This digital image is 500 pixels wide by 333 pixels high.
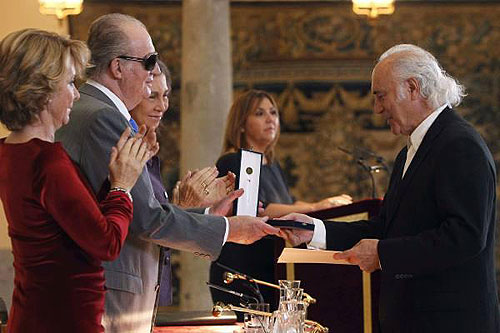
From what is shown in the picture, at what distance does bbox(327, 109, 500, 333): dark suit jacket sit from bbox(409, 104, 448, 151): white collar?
50mm

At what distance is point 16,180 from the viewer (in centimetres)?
321

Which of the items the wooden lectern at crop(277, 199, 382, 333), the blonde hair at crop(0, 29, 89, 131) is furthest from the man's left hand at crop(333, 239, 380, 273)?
the wooden lectern at crop(277, 199, 382, 333)

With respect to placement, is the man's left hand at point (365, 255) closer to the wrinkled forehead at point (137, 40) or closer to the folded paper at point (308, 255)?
the folded paper at point (308, 255)

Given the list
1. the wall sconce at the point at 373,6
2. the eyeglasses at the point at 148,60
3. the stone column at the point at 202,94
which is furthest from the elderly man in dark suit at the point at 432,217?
the wall sconce at the point at 373,6

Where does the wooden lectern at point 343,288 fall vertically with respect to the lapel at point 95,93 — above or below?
below

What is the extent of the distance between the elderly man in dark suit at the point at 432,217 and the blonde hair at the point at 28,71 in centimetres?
157

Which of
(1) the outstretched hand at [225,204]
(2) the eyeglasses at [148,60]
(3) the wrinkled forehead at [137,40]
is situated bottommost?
(1) the outstretched hand at [225,204]

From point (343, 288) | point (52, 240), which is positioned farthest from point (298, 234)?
point (52, 240)

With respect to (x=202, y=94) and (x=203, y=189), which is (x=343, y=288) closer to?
(x=203, y=189)

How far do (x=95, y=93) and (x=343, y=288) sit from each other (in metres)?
2.77

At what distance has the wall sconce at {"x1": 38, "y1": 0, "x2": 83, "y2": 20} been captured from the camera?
880cm

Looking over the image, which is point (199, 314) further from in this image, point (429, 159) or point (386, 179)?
point (386, 179)

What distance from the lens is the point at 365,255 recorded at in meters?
4.26

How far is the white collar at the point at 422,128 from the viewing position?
4.28 m
